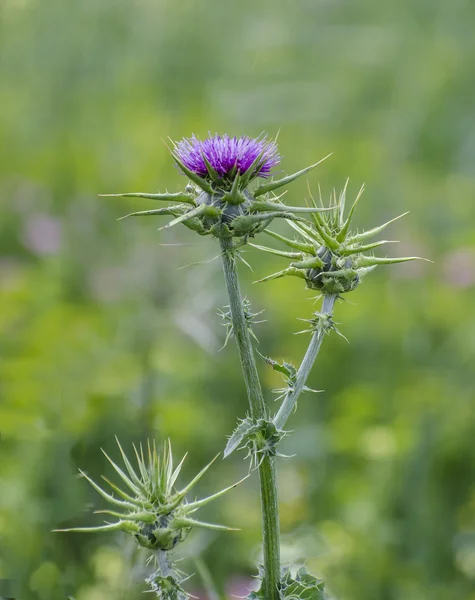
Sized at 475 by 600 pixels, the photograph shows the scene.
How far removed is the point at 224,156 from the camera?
2.67 m

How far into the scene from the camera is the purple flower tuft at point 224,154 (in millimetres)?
2662

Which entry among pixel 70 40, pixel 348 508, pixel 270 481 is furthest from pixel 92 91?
pixel 270 481

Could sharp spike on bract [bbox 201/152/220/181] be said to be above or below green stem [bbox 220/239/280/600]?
above

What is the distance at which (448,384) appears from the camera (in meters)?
6.05

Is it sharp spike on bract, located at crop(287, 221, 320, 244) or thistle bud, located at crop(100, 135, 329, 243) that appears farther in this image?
sharp spike on bract, located at crop(287, 221, 320, 244)

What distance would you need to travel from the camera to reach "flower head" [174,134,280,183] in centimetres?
266

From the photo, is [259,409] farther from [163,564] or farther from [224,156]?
[224,156]

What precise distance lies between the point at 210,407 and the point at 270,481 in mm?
3244

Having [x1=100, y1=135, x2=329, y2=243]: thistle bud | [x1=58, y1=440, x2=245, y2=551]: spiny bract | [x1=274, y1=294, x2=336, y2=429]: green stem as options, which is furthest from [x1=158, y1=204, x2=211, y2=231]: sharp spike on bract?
[x1=58, y1=440, x2=245, y2=551]: spiny bract

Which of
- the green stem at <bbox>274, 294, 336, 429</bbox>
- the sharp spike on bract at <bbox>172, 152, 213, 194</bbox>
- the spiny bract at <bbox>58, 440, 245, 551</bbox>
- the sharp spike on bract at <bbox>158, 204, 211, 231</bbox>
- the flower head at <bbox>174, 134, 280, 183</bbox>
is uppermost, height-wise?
the flower head at <bbox>174, 134, 280, 183</bbox>

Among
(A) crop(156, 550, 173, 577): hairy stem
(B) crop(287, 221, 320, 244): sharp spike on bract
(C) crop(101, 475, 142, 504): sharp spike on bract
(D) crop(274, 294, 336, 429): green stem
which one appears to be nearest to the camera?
(C) crop(101, 475, 142, 504): sharp spike on bract

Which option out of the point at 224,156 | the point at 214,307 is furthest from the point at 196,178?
the point at 214,307

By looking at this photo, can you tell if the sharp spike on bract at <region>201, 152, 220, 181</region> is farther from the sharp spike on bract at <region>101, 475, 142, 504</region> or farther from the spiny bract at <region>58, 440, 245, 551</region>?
the sharp spike on bract at <region>101, 475, 142, 504</region>

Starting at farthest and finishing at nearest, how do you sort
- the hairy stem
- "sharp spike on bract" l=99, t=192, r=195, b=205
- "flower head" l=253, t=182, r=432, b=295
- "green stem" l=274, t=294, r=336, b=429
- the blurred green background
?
the blurred green background → "flower head" l=253, t=182, r=432, b=295 → "green stem" l=274, t=294, r=336, b=429 → the hairy stem → "sharp spike on bract" l=99, t=192, r=195, b=205
